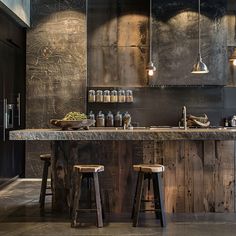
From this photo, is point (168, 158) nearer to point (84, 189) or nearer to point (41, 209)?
point (84, 189)

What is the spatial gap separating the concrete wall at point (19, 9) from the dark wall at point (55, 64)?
0.20 metres

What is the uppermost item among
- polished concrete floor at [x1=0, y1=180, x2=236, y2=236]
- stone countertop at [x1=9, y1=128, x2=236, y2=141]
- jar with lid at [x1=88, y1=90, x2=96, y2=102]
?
jar with lid at [x1=88, y1=90, x2=96, y2=102]

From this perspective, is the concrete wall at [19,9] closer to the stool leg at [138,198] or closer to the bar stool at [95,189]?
the bar stool at [95,189]

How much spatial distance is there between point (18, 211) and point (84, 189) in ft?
3.05

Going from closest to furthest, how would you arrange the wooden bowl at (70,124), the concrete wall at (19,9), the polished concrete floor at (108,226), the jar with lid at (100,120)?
1. the polished concrete floor at (108,226)
2. the wooden bowl at (70,124)
3. the concrete wall at (19,9)
4. the jar with lid at (100,120)

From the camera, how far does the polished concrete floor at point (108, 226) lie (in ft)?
14.1

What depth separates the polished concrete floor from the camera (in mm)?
4305

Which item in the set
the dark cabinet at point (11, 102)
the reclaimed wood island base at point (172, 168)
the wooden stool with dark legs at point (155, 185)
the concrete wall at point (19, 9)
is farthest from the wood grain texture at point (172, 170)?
the concrete wall at point (19, 9)

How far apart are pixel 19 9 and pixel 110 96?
2212 mm

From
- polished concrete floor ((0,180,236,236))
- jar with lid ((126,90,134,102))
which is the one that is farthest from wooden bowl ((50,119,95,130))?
jar with lid ((126,90,134,102))

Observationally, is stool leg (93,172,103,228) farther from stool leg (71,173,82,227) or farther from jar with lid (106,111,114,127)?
jar with lid (106,111,114,127)

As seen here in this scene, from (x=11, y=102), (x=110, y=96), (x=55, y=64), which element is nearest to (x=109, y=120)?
(x=110, y=96)

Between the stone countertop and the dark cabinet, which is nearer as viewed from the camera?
the stone countertop

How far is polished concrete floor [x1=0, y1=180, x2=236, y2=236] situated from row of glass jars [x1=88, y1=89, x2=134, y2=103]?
2.96 meters
